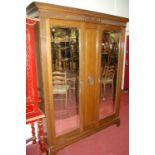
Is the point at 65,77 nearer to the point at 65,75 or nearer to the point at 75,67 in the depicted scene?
the point at 65,75

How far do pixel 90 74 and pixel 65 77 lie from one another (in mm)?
381

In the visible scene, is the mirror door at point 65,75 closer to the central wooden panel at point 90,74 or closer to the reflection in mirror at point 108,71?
the central wooden panel at point 90,74

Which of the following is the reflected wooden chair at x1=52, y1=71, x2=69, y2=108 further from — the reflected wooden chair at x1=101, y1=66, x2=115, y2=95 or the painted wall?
the painted wall

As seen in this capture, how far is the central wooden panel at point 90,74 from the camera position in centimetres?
232

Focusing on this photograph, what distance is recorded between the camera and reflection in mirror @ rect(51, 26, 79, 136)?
2118 millimetres

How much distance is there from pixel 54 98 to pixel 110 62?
3.97 ft

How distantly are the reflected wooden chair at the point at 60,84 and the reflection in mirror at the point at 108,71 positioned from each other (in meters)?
0.66

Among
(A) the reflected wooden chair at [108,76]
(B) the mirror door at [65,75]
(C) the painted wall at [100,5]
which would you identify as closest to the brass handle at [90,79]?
(B) the mirror door at [65,75]
